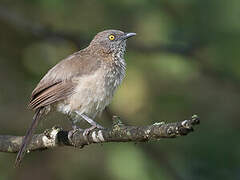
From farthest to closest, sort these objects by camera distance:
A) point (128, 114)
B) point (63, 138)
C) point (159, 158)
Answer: point (128, 114) → point (159, 158) → point (63, 138)

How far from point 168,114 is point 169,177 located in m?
1.18

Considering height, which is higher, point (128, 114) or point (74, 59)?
point (74, 59)

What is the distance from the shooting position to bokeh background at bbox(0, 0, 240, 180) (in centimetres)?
826

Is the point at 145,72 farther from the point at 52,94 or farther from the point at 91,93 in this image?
the point at 52,94

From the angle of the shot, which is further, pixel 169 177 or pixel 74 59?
pixel 169 177

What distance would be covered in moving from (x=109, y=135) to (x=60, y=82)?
1.67m

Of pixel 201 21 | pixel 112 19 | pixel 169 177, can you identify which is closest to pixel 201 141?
pixel 169 177

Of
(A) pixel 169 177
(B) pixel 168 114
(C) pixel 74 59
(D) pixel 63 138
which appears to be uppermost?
(C) pixel 74 59

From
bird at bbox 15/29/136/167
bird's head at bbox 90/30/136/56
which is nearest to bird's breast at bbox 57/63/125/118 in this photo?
bird at bbox 15/29/136/167

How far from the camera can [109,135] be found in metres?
4.68

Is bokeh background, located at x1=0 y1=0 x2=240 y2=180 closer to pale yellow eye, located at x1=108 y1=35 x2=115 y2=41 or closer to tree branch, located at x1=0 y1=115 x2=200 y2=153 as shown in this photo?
pale yellow eye, located at x1=108 y1=35 x2=115 y2=41

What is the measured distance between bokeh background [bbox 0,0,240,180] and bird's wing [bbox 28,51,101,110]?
1945 mm

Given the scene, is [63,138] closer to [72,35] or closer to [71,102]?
[71,102]

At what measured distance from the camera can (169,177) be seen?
785cm
